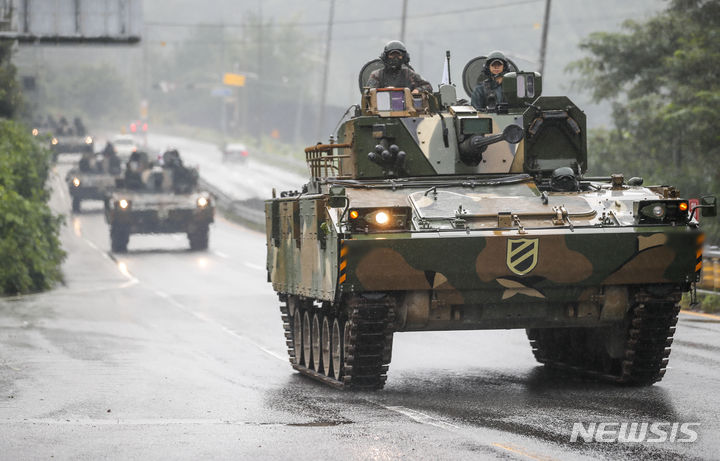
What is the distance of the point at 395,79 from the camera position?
52.3 feet

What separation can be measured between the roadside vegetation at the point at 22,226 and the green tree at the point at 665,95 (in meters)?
13.8

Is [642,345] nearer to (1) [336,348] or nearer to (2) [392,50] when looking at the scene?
(1) [336,348]

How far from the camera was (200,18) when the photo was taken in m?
176

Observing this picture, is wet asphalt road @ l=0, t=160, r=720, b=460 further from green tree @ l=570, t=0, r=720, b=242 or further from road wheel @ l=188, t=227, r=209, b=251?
road wheel @ l=188, t=227, r=209, b=251

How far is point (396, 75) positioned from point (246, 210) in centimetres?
3639

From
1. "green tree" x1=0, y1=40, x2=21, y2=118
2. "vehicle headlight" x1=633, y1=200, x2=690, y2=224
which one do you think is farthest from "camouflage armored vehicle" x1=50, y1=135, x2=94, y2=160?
"vehicle headlight" x1=633, y1=200, x2=690, y2=224

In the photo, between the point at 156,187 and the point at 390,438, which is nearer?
the point at 390,438

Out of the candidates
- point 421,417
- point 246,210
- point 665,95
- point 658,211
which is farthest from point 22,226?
point 246,210

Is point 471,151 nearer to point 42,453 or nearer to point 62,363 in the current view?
point 62,363

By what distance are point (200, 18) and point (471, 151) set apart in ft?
542

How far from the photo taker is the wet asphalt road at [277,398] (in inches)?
390

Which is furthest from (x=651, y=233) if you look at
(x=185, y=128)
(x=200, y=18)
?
(x=200, y=18)

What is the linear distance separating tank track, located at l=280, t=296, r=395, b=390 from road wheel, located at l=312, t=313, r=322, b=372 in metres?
0.80

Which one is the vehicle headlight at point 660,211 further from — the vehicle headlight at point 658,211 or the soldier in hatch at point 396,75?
the soldier in hatch at point 396,75
